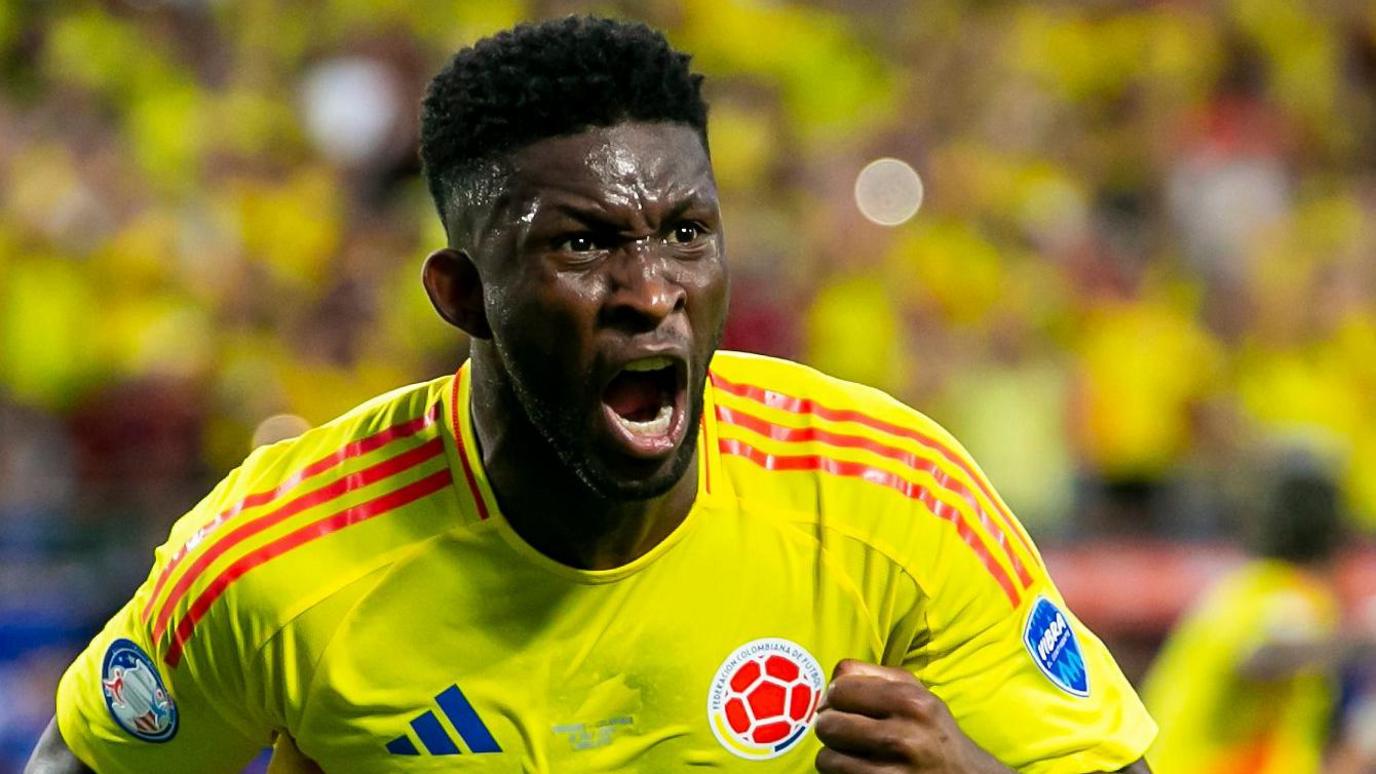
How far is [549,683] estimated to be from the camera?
125 inches

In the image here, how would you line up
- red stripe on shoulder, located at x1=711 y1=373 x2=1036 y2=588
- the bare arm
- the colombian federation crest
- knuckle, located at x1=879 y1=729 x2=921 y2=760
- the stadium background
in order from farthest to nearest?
the stadium background
the bare arm
red stripe on shoulder, located at x1=711 y1=373 x2=1036 y2=588
the colombian federation crest
knuckle, located at x1=879 y1=729 x2=921 y2=760

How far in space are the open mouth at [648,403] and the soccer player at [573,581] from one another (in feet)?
0.04

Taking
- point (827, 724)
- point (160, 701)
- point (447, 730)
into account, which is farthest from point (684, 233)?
point (160, 701)

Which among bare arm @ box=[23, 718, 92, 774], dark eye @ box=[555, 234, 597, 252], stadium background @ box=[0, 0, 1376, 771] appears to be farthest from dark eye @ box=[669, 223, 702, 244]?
stadium background @ box=[0, 0, 1376, 771]

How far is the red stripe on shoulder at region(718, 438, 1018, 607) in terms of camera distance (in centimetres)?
318

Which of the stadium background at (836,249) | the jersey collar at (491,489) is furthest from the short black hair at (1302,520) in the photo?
the jersey collar at (491,489)

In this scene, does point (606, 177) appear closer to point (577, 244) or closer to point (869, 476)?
point (577, 244)

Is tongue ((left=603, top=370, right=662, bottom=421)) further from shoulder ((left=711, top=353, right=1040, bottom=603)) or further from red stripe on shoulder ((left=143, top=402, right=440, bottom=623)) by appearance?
red stripe on shoulder ((left=143, top=402, right=440, bottom=623))

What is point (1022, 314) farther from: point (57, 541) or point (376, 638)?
point (376, 638)

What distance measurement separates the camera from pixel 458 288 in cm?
319

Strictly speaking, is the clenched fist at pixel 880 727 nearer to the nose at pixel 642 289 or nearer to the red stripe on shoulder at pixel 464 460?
the nose at pixel 642 289

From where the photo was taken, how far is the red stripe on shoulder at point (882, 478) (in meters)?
3.18

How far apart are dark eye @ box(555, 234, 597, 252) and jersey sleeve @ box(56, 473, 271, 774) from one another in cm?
75

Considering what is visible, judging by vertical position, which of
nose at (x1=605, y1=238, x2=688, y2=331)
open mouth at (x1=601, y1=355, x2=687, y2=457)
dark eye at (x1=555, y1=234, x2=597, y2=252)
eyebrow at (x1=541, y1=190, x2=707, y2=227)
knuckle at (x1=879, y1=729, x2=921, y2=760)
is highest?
eyebrow at (x1=541, y1=190, x2=707, y2=227)
